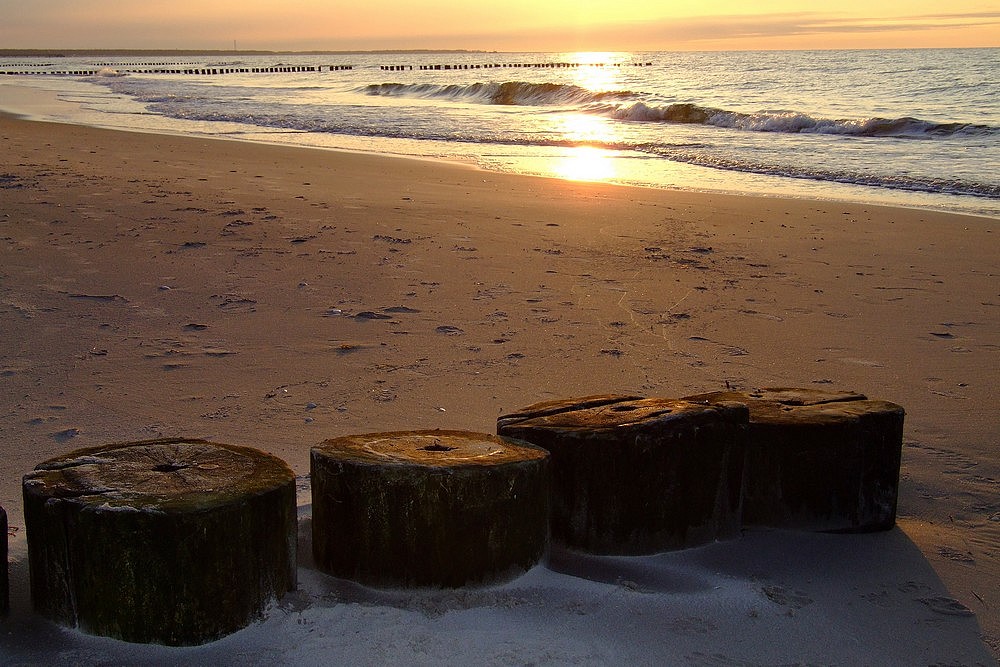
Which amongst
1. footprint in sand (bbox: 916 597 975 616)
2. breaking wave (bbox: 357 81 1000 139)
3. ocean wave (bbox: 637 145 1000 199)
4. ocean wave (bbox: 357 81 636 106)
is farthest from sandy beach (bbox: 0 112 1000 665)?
ocean wave (bbox: 357 81 636 106)

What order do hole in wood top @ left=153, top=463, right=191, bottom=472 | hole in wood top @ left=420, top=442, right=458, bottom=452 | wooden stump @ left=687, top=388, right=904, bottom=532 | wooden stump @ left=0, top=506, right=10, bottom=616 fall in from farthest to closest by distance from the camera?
wooden stump @ left=687, top=388, right=904, bottom=532 → hole in wood top @ left=420, top=442, right=458, bottom=452 → hole in wood top @ left=153, top=463, right=191, bottom=472 → wooden stump @ left=0, top=506, right=10, bottom=616

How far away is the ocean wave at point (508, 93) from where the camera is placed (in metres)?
34.7

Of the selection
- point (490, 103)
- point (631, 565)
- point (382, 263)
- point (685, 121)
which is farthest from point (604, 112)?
point (631, 565)

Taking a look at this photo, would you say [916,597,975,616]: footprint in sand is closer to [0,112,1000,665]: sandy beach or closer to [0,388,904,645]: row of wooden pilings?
[0,112,1000,665]: sandy beach

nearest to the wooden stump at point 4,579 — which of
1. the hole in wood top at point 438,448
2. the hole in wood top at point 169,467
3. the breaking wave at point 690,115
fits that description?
the hole in wood top at point 169,467

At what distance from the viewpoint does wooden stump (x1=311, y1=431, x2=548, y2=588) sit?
255cm

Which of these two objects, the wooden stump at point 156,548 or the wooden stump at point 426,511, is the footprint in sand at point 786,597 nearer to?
the wooden stump at point 426,511

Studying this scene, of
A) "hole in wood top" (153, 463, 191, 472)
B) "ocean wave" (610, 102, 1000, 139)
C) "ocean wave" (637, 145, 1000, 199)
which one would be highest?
"ocean wave" (610, 102, 1000, 139)

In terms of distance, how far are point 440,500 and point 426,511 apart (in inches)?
2.0

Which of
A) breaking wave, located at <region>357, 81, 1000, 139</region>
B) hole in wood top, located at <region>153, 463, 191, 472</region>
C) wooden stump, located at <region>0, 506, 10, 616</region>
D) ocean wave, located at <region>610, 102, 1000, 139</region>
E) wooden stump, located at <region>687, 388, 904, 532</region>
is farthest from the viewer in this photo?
breaking wave, located at <region>357, 81, 1000, 139</region>

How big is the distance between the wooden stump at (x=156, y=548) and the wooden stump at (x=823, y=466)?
1.56m

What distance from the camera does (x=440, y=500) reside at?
2553 millimetres

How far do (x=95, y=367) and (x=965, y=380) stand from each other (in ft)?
14.3

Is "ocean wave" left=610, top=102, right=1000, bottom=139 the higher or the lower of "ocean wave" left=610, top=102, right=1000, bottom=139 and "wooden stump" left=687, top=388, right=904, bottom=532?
the higher
